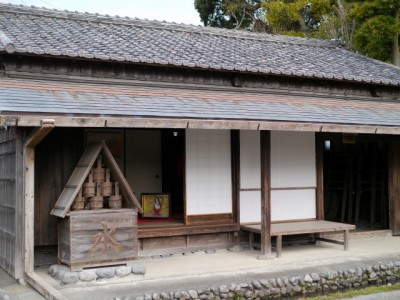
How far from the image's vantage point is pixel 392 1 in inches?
633

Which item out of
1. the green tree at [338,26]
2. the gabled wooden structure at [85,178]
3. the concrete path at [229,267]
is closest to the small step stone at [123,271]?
the concrete path at [229,267]

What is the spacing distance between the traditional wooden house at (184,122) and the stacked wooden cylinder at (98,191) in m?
0.69

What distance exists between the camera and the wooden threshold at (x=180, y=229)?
9.04m

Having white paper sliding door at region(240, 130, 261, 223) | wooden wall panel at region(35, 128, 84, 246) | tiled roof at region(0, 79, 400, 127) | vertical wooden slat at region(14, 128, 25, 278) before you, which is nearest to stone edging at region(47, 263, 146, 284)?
vertical wooden slat at region(14, 128, 25, 278)

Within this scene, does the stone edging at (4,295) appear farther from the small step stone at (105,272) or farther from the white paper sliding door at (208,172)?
the white paper sliding door at (208,172)

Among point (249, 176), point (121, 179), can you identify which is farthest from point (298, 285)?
point (121, 179)

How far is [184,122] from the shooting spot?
763 centimetres

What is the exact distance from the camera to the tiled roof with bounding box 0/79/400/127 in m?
7.21

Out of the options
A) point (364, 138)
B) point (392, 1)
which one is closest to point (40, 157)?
point (364, 138)

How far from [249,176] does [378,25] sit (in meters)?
9.21

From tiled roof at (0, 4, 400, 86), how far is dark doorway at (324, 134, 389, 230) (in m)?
1.97

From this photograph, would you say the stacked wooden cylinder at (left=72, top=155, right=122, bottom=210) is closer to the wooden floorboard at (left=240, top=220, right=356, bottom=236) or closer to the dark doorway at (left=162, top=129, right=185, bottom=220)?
the wooden floorboard at (left=240, top=220, right=356, bottom=236)

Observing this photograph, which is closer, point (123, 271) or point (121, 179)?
point (123, 271)

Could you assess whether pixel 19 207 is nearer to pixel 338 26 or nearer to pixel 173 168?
pixel 173 168
